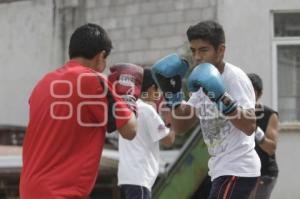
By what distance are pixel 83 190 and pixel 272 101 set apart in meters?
7.58

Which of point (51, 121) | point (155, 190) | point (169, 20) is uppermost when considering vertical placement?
point (169, 20)

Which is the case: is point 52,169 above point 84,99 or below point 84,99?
below

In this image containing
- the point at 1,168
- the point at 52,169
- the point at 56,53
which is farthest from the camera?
the point at 56,53

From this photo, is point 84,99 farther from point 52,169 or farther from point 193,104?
point 193,104

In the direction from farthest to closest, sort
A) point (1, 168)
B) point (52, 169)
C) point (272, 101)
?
point (272, 101)
point (1, 168)
point (52, 169)

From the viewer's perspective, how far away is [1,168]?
5.90m

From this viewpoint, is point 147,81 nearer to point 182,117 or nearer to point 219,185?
point 182,117

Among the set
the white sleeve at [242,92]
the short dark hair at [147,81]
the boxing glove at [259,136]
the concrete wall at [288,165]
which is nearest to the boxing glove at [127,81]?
→ the white sleeve at [242,92]

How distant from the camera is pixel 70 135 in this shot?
13.3ft

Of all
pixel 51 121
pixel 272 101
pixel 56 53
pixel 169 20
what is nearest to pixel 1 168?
pixel 51 121

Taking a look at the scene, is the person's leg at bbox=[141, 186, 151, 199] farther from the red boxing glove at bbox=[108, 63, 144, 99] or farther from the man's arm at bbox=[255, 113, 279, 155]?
the red boxing glove at bbox=[108, 63, 144, 99]

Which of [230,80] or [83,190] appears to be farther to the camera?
[230,80]

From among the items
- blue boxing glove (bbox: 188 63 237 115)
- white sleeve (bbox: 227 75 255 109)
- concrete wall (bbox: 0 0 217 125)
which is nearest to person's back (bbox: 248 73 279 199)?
white sleeve (bbox: 227 75 255 109)

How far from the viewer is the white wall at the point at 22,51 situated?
13727 mm
